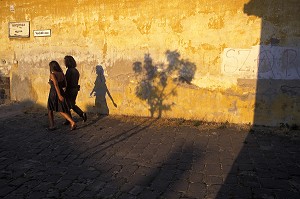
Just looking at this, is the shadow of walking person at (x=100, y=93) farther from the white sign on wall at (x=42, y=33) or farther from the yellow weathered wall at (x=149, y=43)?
the white sign on wall at (x=42, y=33)

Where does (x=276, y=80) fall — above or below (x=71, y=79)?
above

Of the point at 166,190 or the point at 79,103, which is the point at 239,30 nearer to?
the point at 166,190

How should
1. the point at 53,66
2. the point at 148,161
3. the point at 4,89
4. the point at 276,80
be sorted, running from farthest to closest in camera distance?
the point at 4,89 → the point at 276,80 → the point at 53,66 → the point at 148,161

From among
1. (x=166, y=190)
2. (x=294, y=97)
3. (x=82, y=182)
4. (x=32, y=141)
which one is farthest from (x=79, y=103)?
(x=294, y=97)

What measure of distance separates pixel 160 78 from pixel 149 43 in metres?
0.97

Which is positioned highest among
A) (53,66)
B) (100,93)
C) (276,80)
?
(53,66)

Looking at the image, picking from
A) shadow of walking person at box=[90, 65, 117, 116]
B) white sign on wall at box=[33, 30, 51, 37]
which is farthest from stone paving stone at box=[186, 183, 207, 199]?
white sign on wall at box=[33, 30, 51, 37]

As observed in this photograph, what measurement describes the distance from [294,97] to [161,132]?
3197 millimetres

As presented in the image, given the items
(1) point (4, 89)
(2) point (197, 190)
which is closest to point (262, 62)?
(2) point (197, 190)

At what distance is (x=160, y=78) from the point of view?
7402mm

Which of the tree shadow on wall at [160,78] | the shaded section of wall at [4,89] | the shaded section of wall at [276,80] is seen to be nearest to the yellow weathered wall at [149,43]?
the shaded section of wall at [276,80]

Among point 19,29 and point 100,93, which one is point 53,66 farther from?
point 19,29

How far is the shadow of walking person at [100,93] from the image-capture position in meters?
7.98

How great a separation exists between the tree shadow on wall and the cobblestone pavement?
73 centimetres
